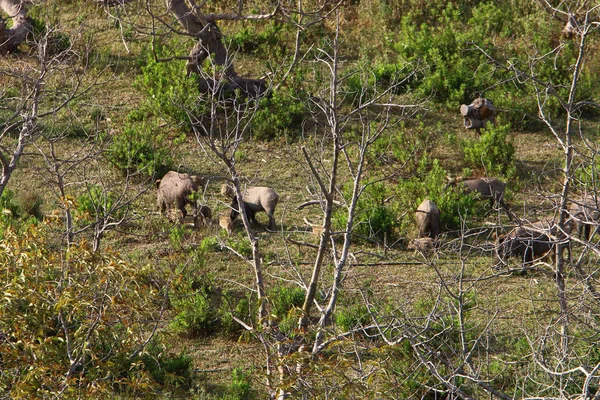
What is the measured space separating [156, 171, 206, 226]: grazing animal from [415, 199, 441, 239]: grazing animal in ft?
7.03

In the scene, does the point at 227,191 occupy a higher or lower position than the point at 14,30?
lower

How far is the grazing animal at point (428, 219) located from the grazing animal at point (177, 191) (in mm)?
2142

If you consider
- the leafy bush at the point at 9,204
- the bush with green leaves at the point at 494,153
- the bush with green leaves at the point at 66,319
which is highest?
the bush with green leaves at the point at 66,319

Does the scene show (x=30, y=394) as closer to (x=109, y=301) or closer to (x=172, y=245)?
(x=109, y=301)

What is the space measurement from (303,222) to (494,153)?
2.35m

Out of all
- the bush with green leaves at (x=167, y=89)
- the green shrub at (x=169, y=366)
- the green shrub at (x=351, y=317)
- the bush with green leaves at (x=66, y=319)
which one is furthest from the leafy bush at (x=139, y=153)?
the bush with green leaves at (x=66, y=319)

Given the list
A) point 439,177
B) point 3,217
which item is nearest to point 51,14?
point 3,217

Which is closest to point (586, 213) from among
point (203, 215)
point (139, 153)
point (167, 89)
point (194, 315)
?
point (194, 315)

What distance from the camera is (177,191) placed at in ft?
29.9

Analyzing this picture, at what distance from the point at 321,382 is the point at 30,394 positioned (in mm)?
1621

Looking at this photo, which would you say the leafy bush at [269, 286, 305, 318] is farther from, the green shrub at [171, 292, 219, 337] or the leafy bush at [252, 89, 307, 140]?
the leafy bush at [252, 89, 307, 140]

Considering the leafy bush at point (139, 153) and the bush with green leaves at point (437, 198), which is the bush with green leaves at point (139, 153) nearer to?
the leafy bush at point (139, 153)

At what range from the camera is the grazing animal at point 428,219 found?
8.79 meters

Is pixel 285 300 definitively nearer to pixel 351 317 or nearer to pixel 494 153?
pixel 351 317
